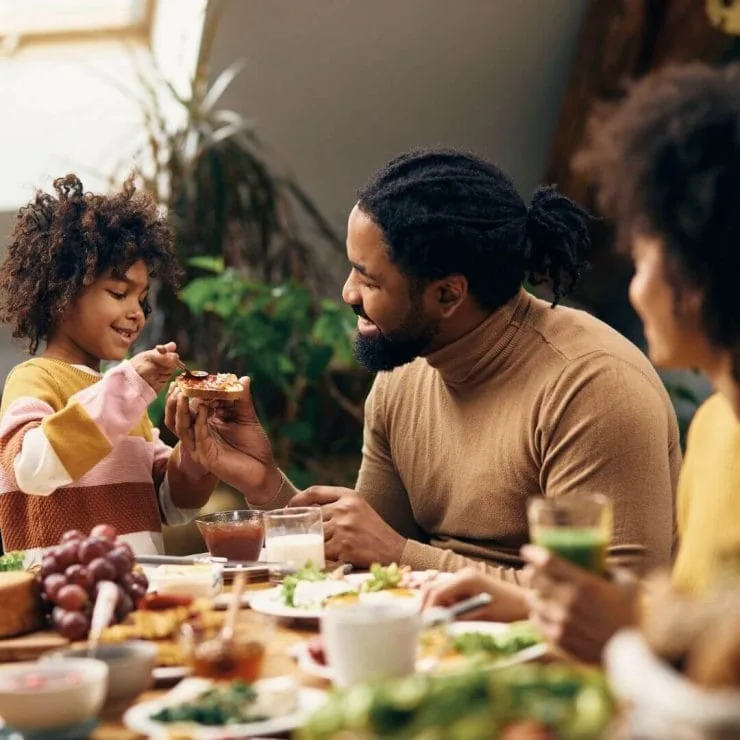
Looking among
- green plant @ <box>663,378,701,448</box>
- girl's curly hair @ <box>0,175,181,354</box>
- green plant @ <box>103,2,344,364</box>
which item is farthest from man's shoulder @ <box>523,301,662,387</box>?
green plant @ <box>663,378,701,448</box>

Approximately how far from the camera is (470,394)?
8.18 ft

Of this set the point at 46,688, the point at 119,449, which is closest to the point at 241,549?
the point at 119,449

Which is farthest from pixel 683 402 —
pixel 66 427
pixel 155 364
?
pixel 66 427

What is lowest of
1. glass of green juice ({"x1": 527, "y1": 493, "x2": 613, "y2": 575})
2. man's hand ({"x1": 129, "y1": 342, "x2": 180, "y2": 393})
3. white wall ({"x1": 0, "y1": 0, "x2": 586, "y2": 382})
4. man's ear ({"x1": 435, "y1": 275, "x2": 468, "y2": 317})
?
glass of green juice ({"x1": 527, "y1": 493, "x2": 613, "y2": 575})

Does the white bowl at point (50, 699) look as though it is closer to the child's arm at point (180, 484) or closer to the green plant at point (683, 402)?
the child's arm at point (180, 484)

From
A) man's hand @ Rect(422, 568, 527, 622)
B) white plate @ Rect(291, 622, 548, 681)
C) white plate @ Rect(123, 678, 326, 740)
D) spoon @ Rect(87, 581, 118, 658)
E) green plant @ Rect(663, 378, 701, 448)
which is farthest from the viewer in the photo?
green plant @ Rect(663, 378, 701, 448)

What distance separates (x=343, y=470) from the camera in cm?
457

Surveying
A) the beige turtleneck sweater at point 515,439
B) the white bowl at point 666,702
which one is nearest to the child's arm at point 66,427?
the beige turtleneck sweater at point 515,439

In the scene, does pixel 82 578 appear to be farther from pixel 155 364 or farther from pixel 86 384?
pixel 86 384

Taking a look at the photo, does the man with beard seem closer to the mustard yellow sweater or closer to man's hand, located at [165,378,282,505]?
man's hand, located at [165,378,282,505]

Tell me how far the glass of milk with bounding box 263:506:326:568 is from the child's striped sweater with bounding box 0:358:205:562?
0.49m

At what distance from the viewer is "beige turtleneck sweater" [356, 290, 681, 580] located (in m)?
2.15

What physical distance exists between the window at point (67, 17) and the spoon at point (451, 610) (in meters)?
3.49

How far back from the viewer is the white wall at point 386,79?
4.32 meters
